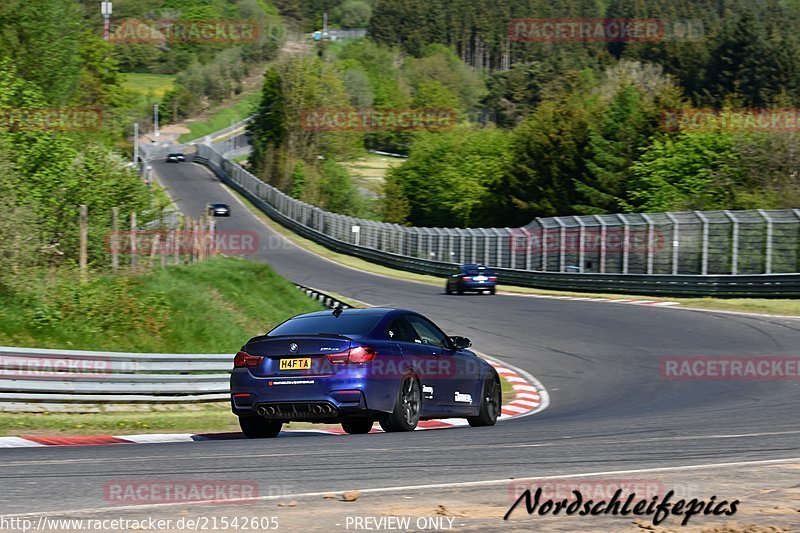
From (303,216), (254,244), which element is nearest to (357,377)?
(254,244)

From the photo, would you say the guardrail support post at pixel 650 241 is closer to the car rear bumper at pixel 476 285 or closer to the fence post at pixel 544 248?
the car rear bumper at pixel 476 285

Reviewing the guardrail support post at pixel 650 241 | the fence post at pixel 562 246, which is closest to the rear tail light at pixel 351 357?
the guardrail support post at pixel 650 241

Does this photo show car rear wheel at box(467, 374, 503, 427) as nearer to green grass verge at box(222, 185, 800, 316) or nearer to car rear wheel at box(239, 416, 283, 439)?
car rear wheel at box(239, 416, 283, 439)

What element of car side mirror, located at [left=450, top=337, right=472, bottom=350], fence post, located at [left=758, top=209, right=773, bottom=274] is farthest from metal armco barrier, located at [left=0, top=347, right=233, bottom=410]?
fence post, located at [left=758, top=209, right=773, bottom=274]

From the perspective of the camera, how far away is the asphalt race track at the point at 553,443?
780cm

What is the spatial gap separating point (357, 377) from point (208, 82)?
561ft

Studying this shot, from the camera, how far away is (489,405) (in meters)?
13.5

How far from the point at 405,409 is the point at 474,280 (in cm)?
3210

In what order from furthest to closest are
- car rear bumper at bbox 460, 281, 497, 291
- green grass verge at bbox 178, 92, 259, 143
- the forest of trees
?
green grass verge at bbox 178, 92, 259, 143
the forest of trees
car rear bumper at bbox 460, 281, 497, 291

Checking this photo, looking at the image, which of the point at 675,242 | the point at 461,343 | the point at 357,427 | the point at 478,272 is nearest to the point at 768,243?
the point at 675,242

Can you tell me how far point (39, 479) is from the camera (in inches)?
304

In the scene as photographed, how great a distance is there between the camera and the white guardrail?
1417 centimetres

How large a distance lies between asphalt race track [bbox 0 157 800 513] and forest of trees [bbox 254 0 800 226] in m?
26.1

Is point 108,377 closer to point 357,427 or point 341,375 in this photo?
point 357,427
